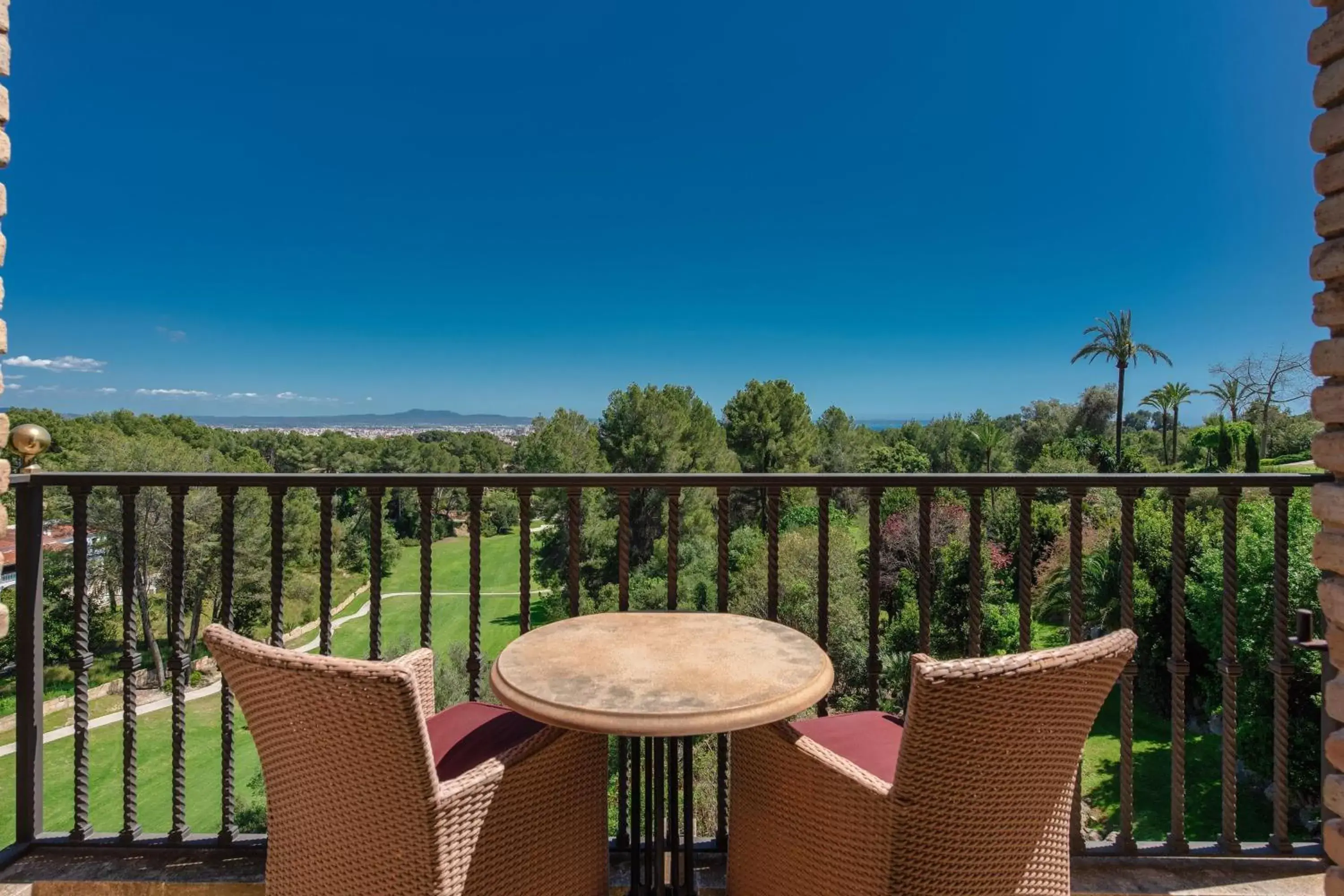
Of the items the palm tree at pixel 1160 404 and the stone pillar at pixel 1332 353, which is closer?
the stone pillar at pixel 1332 353

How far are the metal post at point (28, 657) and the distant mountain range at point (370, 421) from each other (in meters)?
33.7

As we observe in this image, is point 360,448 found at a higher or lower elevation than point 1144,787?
higher

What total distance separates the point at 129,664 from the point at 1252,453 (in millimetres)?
29289

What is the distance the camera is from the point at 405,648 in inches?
678

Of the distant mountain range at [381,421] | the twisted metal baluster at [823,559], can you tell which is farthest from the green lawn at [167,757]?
the distant mountain range at [381,421]

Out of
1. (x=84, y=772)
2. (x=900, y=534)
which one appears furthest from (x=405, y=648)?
(x=84, y=772)

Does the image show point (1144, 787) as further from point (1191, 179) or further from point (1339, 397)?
point (1191, 179)

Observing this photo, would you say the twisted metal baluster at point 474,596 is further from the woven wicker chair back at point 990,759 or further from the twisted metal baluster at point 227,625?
the woven wicker chair back at point 990,759

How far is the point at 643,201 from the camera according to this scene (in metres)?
33.8

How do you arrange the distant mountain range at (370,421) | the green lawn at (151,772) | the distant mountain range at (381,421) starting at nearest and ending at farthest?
the green lawn at (151,772) → the distant mountain range at (370,421) → the distant mountain range at (381,421)

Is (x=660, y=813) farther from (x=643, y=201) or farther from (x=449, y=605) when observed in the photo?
(x=449, y=605)

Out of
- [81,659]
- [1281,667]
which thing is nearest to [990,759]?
[1281,667]

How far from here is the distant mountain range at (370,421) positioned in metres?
36.9

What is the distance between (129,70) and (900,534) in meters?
24.8
